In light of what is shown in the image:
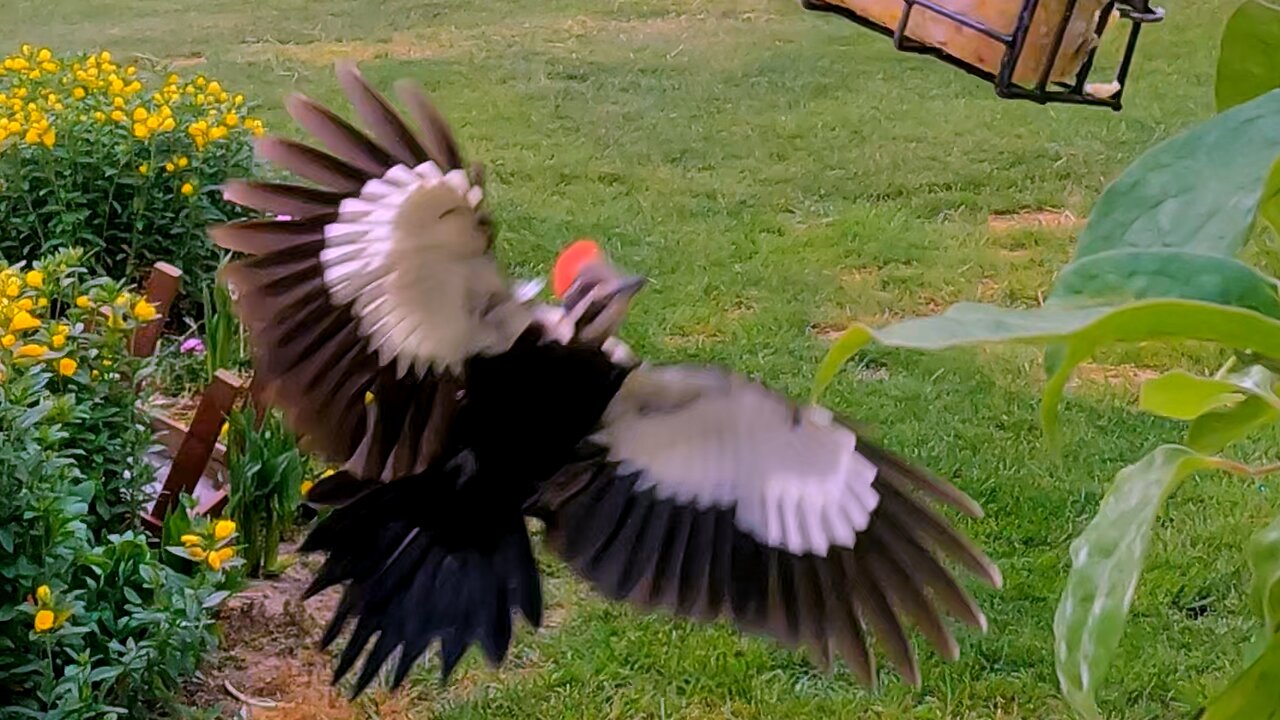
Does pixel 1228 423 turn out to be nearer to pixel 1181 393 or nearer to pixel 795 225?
pixel 1181 393

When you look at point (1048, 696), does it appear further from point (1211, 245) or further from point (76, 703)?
point (1211, 245)

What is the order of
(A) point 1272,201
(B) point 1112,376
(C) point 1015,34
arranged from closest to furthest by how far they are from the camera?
(A) point 1272,201 → (C) point 1015,34 → (B) point 1112,376

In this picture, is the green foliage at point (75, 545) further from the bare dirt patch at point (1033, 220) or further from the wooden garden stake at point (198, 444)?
the bare dirt patch at point (1033, 220)

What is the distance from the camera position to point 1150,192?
0.38m

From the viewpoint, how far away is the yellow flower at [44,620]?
153 centimetres

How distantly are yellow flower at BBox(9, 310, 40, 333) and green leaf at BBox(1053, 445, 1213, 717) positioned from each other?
1.49 metres

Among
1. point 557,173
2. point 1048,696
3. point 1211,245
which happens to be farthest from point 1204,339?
point 557,173

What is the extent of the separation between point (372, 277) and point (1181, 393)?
1.01 m

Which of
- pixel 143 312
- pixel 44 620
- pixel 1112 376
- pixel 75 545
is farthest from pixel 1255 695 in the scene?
pixel 1112 376

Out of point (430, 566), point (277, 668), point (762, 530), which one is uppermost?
point (762, 530)

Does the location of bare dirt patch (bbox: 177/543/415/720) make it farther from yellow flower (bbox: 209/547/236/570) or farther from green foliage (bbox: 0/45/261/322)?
green foliage (bbox: 0/45/261/322)

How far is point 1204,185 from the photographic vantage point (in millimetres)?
371

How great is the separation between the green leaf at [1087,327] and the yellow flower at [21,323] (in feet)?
4.92

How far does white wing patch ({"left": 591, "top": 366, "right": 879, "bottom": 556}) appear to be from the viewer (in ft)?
4.40
